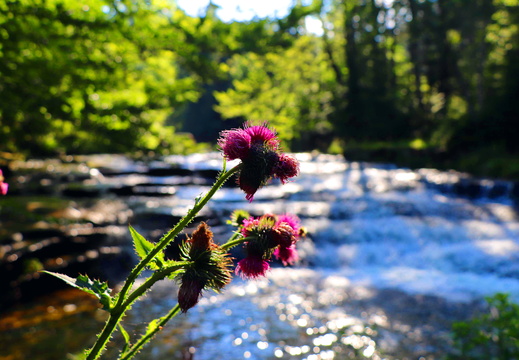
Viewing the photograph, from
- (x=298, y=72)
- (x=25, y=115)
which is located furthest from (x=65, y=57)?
(x=298, y=72)

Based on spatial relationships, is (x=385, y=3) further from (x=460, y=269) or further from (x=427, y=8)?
(x=460, y=269)

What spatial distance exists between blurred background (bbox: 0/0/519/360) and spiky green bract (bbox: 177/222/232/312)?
8.01 ft

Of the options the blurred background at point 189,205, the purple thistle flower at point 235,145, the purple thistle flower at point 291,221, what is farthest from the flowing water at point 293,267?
the purple thistle flower at point 235,145

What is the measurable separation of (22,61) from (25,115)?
53 cm

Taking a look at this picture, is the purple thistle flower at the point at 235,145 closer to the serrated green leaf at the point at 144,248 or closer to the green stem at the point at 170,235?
the green stem at the point at 170,235

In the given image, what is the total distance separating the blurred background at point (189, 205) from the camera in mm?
4270

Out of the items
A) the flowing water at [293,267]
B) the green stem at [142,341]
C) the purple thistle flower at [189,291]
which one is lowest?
the flowing water at [293,267]

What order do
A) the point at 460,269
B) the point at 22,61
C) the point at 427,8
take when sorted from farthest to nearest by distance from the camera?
the point at 427,8 → the point at 460,269 → the point at 22,61

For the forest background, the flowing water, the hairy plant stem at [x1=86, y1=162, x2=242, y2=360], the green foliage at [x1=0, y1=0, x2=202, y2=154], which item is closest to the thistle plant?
the hairy plant stem at [x1=86, y1=162, x2=242, y2=360]

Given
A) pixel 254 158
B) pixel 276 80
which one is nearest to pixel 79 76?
pixel 254 158

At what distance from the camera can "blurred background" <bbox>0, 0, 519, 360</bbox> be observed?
427cm

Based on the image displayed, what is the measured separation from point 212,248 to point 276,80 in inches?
1501

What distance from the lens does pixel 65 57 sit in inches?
160

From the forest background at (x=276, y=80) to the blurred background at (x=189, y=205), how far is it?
30 millimetres
